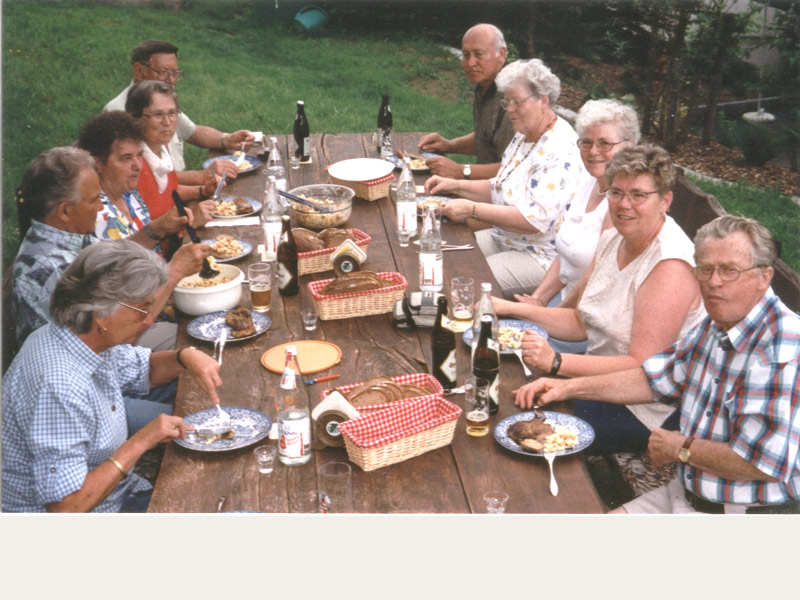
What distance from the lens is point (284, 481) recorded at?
3.08 meters

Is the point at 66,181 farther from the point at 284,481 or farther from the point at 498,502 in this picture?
the point at 498,502

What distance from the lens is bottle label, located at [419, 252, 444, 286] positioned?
4.46 metres

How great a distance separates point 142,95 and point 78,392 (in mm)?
3765

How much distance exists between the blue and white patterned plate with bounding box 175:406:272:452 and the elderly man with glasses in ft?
12.2

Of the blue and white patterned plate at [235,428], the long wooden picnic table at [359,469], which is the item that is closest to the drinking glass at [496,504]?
the long wooden picnic table at [359,469]

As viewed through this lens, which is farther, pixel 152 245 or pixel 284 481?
pixel 152 245

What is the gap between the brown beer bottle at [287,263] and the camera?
468 cm

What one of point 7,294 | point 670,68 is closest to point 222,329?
point 7,294

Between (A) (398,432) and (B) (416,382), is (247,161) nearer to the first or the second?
(B) (416,382)

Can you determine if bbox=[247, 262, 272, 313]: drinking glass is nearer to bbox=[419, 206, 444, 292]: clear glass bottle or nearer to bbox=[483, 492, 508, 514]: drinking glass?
bbox=[419, 206, 444, 292]: clear glass bottle

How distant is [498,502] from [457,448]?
1.27ft

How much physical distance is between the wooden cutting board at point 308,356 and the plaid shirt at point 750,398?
1.54 m

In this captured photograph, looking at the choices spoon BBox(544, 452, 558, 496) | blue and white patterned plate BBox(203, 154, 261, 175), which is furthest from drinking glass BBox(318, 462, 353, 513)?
blue and white patterned plate BBox(203, 154, 261, 175)

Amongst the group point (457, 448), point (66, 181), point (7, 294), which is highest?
point (66, 181)
